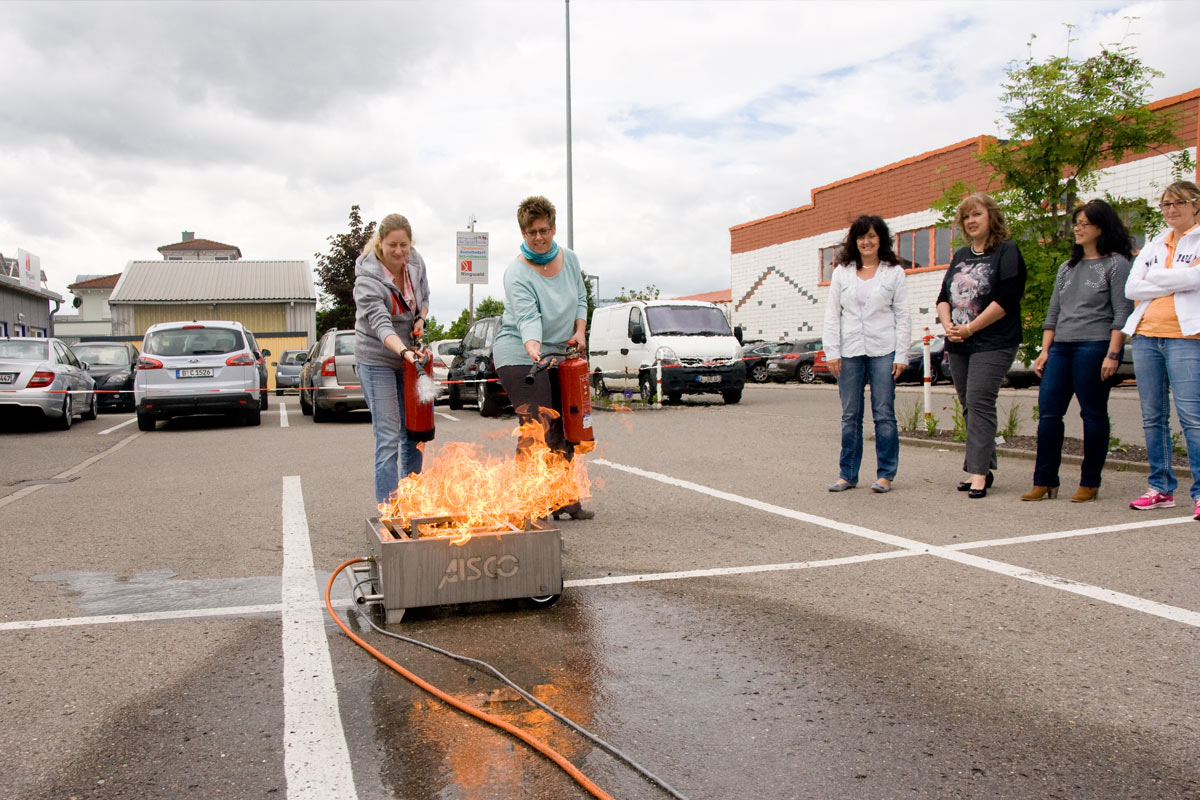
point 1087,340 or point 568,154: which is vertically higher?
point 568,154

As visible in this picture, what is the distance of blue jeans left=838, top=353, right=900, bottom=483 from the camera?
23.6 ft

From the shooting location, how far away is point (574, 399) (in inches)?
242

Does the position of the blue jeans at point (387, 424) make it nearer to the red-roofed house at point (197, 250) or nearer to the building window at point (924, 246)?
the building window at point (924, 246)

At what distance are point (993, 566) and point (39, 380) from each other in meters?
14.8

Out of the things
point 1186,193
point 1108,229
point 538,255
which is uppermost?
point 1186,193

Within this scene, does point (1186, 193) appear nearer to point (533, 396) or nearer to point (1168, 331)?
point (1168, 331)

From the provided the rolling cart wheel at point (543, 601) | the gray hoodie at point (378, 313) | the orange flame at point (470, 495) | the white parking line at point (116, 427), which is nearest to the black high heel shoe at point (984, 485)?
the orange flame at point (470, 495)

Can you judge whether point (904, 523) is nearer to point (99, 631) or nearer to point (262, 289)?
point (99, 631)

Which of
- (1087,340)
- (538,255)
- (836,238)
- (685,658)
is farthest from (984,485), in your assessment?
(836,238)

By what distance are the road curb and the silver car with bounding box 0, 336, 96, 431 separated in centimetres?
1286

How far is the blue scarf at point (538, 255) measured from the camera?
6.02 meters

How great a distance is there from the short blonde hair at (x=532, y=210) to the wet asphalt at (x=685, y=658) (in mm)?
1964

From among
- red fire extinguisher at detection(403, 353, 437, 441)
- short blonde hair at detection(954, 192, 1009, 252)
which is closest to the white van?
short blonde hair at detection(954, 192, 1009, 252)

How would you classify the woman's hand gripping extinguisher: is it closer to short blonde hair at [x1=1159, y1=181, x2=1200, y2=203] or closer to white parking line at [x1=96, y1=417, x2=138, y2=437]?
short blonde hair at [x1=1159, y1=181, x2=1200, y2=203]
